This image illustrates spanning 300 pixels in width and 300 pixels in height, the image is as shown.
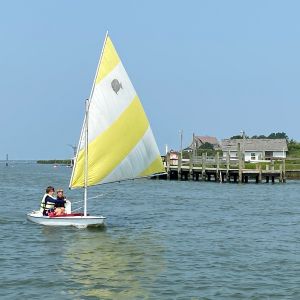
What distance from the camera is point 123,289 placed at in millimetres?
15672

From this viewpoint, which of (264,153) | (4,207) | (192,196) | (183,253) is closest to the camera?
(183,253)

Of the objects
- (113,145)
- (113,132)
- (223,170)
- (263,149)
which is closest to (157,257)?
(113,145)

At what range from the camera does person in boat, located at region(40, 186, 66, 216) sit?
83.5 feet

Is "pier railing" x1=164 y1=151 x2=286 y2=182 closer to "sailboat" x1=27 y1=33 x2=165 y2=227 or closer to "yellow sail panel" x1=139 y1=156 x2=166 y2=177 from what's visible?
"yellow sail panel" x1=139 y1=156 x2=166 y2=177

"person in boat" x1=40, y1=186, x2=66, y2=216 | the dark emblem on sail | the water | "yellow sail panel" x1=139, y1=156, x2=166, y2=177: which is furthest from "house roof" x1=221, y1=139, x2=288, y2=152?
"person in boat" x1=40, y1=186, x2=66, y2=216

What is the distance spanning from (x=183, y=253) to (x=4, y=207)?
60.9 feet

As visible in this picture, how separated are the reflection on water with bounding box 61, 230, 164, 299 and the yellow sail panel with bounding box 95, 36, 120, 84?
5.61m

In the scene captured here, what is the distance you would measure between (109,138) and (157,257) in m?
7.05

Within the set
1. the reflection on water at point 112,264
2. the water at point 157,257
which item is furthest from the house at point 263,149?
the reflection on water at point 112,264

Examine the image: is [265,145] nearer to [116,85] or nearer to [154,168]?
[154,168]

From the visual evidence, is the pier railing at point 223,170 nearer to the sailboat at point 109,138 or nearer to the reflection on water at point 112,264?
the sailboat at point 109,138

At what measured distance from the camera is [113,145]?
84.9ft

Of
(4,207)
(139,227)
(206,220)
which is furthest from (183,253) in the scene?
(4,207)

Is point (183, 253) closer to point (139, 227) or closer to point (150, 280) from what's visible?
point (150, 280)
